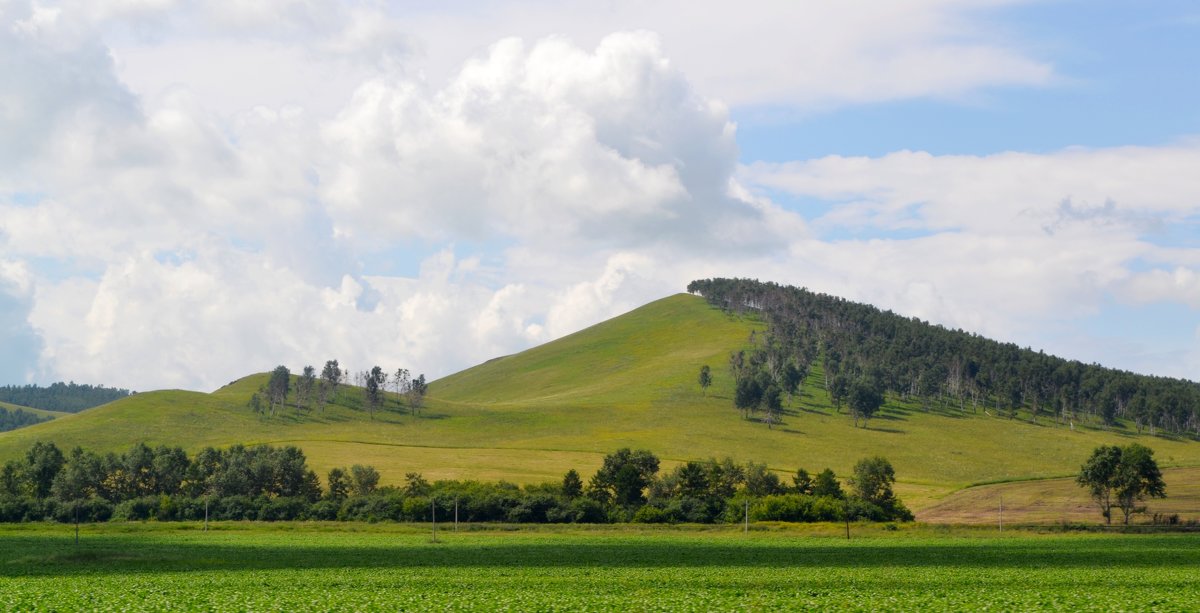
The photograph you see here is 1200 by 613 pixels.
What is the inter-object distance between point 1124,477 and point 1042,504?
14458mm

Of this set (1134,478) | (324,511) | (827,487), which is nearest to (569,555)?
(324,511)

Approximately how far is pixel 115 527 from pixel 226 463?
121 ft

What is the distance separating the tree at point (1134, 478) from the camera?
424 feet

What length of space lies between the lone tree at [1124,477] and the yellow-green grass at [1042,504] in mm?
2152

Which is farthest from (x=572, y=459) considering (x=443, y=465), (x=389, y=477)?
(x=389, y=477)

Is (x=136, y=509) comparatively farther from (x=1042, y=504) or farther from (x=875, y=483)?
(x=1042, y=504)

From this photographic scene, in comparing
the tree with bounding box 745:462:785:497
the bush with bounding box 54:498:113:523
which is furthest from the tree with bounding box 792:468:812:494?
the bush with bounding box 54:498:113:523

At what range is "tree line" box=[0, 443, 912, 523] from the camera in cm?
12612

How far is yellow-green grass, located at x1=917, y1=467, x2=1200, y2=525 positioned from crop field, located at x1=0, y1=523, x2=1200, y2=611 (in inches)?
1096

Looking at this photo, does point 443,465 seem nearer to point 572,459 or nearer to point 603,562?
point 572,459

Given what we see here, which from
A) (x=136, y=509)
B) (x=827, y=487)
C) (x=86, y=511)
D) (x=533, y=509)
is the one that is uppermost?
(x=827, y=487)

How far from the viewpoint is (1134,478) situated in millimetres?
129625

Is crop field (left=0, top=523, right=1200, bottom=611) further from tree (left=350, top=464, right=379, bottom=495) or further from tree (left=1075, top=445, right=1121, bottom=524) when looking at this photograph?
tree (left=350, top=464, right=379, bottom=495)

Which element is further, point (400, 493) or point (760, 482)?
point (760, 482)
